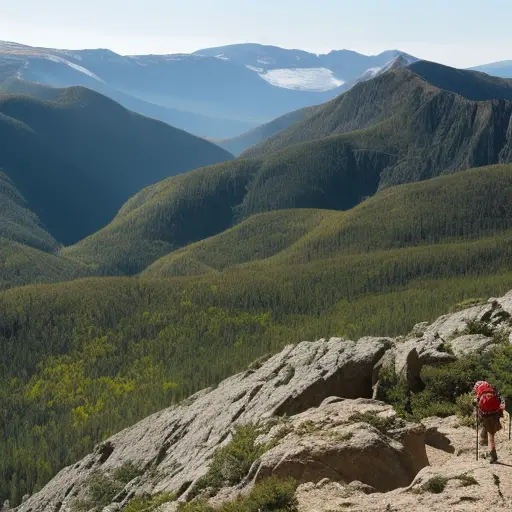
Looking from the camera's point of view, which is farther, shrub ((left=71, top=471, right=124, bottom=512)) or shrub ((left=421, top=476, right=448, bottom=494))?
shrub ((left=71, top=471, right=124, bottom=512))

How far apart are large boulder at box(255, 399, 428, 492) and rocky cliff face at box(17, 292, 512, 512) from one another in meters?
0.05

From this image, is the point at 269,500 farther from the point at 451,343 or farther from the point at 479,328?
the point at 479,328

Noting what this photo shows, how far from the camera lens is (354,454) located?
94.5 feet

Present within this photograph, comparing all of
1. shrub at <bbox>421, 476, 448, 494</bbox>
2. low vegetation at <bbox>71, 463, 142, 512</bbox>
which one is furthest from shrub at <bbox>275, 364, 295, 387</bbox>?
shrub at <bbox>421, 476, 448, 494</bbox>

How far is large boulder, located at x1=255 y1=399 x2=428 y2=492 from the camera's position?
28422mm

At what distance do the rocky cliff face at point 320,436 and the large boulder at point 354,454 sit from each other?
5 cm

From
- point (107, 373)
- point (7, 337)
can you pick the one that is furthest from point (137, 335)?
point (7, 337)

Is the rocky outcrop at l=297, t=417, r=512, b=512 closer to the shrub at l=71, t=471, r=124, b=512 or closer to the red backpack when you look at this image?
the red backpack

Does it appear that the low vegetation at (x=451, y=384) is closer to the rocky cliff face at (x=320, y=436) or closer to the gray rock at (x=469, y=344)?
the rocky cliff face at (x=320, y=436)

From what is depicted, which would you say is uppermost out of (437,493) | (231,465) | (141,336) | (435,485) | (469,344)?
(435,485)

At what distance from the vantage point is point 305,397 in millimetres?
43781

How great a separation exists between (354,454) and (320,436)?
229 cm

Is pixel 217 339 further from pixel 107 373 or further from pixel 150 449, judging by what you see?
pixel 150 449

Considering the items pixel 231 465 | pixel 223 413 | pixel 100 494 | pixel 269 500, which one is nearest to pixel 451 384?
pixel 231 465
